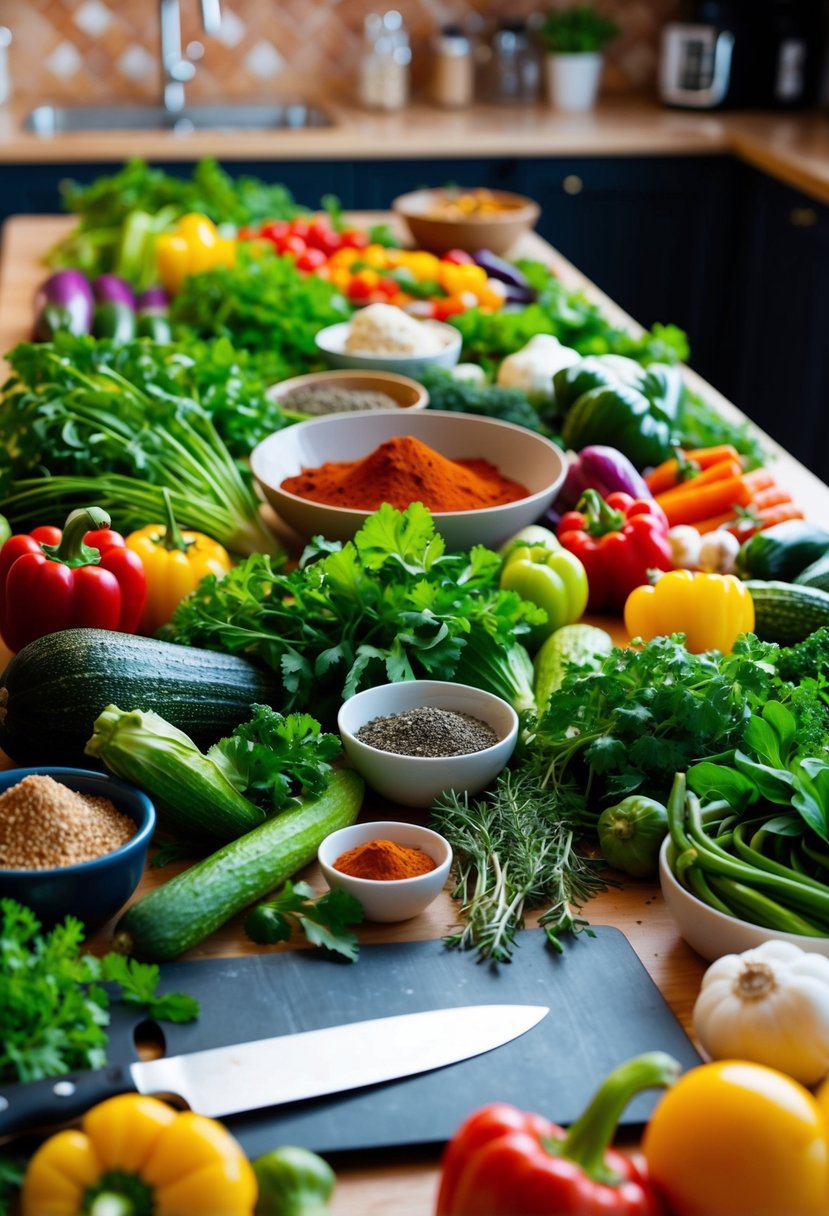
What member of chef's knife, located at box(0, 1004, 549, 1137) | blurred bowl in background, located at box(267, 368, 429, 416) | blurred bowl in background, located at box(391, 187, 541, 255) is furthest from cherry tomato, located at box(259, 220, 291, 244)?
chef's knife, located at box(0, 1004, 549, 1137)

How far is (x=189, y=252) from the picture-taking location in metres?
3.12

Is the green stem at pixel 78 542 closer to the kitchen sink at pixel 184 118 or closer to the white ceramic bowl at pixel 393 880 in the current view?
the white ceramic bowl at pixel 393 880

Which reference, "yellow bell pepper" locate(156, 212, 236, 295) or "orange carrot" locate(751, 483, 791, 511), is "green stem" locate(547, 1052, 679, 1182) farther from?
"yellow bell pepper" locate(156, 212, 236, 295)

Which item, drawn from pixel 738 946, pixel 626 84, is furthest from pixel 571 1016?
pixel 626 84

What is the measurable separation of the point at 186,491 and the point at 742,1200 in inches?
51.5

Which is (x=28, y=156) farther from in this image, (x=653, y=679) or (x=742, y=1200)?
(x=742, y=1200)

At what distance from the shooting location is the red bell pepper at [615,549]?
1.80 meters

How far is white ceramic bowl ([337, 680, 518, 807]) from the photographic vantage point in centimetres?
131

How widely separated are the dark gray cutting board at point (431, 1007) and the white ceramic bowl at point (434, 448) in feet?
2.35

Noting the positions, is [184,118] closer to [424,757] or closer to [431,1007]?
[424,757]

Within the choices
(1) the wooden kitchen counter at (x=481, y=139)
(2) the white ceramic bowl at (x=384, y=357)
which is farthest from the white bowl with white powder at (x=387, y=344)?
(1) the wooden kitchen counter at (x=481, y=139)

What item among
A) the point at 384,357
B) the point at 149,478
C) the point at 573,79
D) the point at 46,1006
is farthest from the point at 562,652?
the point at 573,79

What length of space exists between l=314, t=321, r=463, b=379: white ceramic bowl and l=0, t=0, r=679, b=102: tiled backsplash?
114 inches

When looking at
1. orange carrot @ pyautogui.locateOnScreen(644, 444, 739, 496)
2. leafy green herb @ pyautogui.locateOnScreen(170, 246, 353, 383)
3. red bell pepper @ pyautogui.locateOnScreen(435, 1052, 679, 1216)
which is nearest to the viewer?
red bell pepper @ pyautogui.locateOnScreen(435, 1052, 679, 1216)
